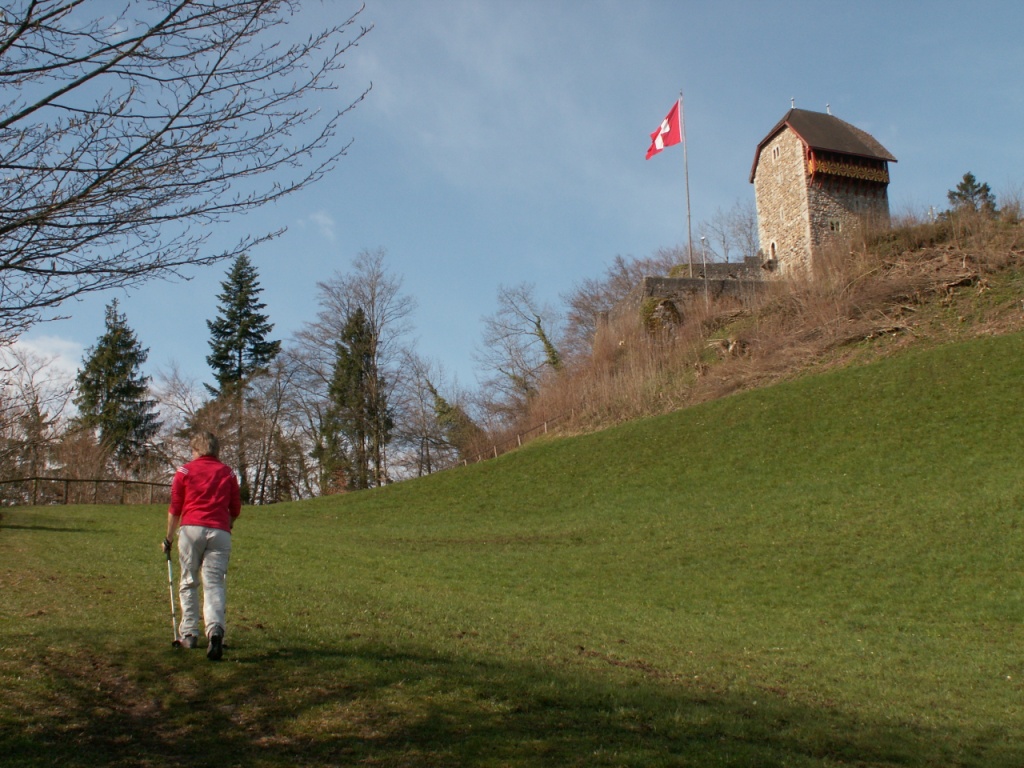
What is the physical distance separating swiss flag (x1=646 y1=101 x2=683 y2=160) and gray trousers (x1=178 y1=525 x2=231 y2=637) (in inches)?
1617

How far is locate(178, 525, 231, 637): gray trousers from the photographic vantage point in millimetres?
6070

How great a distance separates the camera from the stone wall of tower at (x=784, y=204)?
141 feet

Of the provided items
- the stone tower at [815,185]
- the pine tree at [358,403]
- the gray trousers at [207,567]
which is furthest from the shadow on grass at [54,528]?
the stone tower at [815,185]

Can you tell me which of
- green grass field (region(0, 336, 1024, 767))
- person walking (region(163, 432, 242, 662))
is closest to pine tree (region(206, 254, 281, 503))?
green grass field (region(0, 336, 1024, 767))

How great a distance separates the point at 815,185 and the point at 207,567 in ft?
139

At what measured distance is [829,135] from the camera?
146ft

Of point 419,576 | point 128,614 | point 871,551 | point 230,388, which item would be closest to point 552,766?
point 128,614

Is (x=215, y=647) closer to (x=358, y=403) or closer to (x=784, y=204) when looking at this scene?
(x=358, y=403)

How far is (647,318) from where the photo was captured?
42094 mm

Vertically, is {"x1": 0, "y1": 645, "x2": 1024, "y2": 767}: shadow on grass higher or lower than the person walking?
lower

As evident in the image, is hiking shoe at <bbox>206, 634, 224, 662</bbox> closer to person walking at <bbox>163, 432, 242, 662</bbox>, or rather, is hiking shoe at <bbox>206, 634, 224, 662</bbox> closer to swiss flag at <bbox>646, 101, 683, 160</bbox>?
person walking at <bbox>163, 432, 242, 662</bbox>

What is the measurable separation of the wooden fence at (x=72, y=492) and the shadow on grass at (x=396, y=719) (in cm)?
2298

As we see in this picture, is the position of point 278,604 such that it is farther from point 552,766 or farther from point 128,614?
point 552,766

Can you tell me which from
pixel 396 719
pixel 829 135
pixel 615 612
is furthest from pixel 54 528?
pixel 829 135
